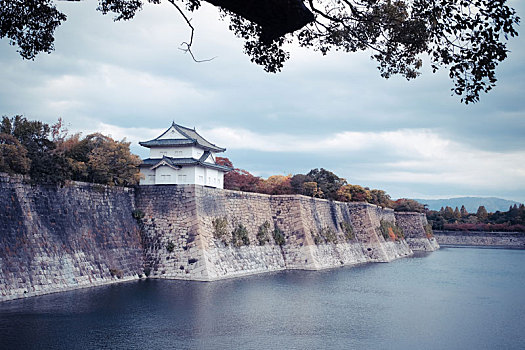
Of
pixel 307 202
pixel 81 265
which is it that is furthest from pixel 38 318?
pixel 307 202

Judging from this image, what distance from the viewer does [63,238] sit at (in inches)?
712

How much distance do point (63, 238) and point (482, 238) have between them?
66477mm

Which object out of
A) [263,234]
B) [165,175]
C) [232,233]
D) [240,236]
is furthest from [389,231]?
[232,233]

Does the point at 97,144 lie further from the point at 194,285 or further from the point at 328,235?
the point at 328,235

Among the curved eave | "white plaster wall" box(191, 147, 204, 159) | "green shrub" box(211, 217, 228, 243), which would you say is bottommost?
"green shrub" box(211, 217, 228, 243)

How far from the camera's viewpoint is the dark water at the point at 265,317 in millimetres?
11969

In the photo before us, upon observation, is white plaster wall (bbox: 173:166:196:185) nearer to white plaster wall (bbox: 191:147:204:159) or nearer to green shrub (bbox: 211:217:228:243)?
white plaster wall (bbox: 191:147:204:159)

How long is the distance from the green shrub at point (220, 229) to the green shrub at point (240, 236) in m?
0.72

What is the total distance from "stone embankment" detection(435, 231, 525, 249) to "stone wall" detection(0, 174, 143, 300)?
199 feet

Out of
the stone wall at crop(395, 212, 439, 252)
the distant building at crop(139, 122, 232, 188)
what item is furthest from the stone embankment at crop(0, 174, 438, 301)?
the stone wall at crop(395, 212, 439, 252)

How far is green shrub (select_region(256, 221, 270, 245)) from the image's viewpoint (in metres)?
27.2

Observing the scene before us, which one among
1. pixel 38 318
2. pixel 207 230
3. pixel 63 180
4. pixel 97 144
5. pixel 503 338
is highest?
pixel 97 144

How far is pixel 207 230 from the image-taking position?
2308 cm

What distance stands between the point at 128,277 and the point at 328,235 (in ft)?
52.5
